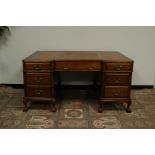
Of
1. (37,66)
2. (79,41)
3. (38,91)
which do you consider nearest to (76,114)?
(38,91)

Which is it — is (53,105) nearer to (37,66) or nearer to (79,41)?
(37,66)

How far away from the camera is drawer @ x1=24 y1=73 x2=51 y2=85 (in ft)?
8.36

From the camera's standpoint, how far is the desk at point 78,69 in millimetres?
Answer: 2510

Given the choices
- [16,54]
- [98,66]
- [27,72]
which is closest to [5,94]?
[16,54]

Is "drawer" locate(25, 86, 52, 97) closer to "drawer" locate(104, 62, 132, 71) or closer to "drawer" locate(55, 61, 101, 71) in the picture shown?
"drawer" locate(55, 61, 101, 71)

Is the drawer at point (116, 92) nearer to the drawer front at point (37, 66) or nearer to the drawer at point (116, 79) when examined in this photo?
the drawer at point (116, 79)

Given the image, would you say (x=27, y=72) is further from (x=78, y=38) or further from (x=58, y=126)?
(x=78, y=38)

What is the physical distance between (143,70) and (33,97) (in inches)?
71.9

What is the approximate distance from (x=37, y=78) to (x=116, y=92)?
956 millimetres

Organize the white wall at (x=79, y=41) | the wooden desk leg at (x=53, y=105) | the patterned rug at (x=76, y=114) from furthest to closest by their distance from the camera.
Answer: the white wall at (x=79, y=41), the wooden desk leg at (x=53, y=105), the patterned rug at (x=76, y=114)

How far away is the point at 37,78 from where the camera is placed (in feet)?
8.40

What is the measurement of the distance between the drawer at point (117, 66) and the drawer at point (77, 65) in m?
0.09

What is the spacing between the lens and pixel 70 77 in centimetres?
347

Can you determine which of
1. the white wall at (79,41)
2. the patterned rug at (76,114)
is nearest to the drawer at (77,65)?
the patterned rug at (76,114)
